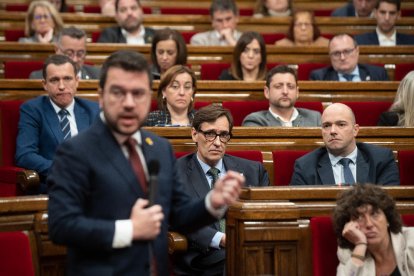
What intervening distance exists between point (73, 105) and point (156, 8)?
1697 millimetres

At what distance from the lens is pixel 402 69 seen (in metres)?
3.18

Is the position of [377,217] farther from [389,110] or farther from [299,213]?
[389,110]

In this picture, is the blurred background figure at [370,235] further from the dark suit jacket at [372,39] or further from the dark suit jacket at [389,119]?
the dark suit jacket at [372,39]

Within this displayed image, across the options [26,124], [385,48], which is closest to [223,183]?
[26,124]

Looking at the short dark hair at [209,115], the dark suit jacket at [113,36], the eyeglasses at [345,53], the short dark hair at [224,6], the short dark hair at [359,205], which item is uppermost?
the short dark hair at [224,6]

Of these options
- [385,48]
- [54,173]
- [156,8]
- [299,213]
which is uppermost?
[156,8]

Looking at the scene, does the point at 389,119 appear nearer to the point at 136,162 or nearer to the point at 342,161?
the point at 342,161

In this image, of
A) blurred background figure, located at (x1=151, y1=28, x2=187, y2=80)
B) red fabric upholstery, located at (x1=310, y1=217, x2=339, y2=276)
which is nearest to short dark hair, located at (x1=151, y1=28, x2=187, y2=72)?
blurred background figure, located at (x1=151, y1=28, x2=187, y2=80)

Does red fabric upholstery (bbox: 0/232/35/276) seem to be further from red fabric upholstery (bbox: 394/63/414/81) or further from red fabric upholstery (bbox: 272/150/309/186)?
red fabric upholstery (bbox: 394/63/414/81)

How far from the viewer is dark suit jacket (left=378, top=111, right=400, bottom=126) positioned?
2.55 metres

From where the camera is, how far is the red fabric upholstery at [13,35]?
3445 millimetres

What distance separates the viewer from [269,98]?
8.48ft

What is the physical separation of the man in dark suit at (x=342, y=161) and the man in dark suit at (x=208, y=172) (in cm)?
12

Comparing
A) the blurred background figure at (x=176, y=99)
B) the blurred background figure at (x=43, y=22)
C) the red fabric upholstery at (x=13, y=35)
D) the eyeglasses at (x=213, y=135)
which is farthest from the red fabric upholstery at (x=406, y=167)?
the red fabric upholstery at (x=13, y=35)
